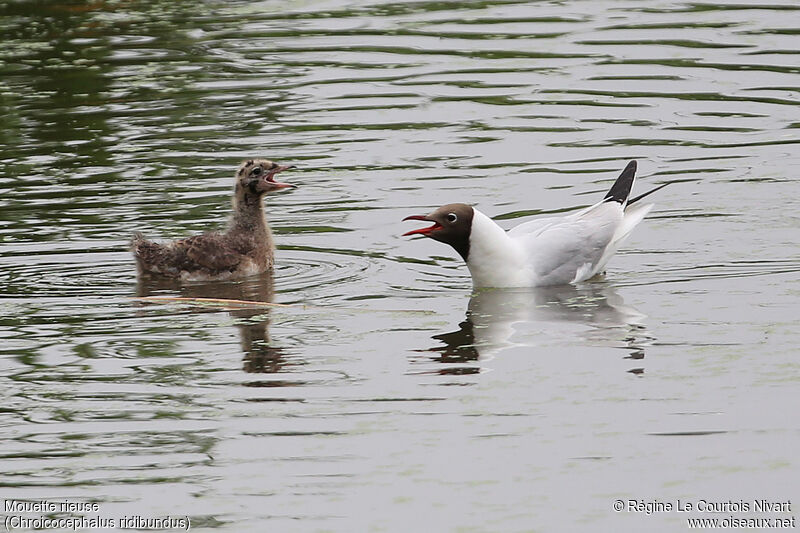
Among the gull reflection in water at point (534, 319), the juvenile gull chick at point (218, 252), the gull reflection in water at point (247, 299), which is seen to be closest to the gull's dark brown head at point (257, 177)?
the juvenile gull chick at point (218, 252)

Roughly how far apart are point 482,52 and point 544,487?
12.1 metres

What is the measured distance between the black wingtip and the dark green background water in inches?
16.4

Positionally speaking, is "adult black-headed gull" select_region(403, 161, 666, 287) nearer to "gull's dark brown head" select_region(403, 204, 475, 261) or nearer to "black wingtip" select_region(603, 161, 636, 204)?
"gull's dark brown head" select_region(403, 204, 475, 261)

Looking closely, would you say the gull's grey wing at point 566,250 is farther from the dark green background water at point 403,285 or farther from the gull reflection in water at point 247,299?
the gull reflection in water at point 247,299

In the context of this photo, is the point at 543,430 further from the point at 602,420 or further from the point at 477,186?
the point at 477,186

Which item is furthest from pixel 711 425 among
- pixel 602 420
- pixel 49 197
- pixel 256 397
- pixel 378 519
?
pixel 49 197

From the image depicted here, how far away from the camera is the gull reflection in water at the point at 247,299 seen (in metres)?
8.07

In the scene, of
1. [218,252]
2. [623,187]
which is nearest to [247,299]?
[218,252]

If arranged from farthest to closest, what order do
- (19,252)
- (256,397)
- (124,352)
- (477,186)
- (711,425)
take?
1. (477,186)
2. (19,252)
3. (124,352)
4. (256,397)
5. (711,425)

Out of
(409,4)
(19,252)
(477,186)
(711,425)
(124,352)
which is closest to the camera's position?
(711,425)

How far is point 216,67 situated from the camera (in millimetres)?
17562

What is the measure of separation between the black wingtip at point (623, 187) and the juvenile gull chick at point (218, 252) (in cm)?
229

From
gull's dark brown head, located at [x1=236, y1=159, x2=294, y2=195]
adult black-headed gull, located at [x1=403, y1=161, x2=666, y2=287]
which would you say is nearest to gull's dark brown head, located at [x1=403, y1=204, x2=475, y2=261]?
adult black-headed gull, located at [x1=403, y1=161, x2=666, y2=287]

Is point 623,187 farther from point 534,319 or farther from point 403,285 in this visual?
point 534,319
